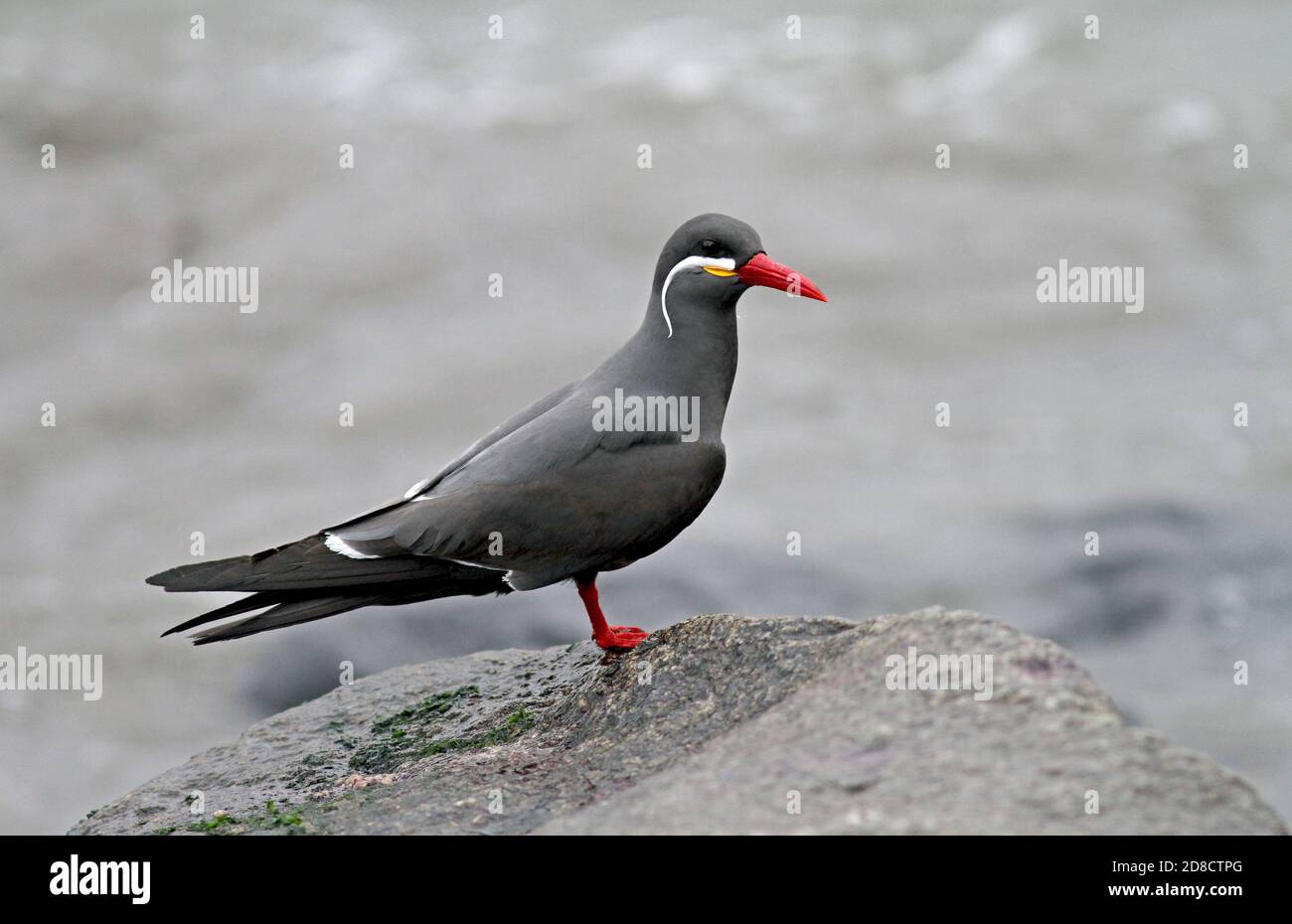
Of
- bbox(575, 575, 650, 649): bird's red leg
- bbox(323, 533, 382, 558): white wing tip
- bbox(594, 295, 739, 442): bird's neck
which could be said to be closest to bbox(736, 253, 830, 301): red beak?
bbox(594, 295, 739, 442): bird's neck

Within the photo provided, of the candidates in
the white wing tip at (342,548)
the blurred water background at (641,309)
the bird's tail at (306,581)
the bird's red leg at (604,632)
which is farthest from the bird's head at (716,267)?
the blurred water background at (641,309)

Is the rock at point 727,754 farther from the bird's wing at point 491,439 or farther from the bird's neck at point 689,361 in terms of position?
the bird's neck at point 689,361

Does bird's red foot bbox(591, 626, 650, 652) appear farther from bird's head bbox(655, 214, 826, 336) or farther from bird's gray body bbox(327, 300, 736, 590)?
bird's head bbox(655, 214, 826, 336)

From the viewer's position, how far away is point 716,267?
674 centimetres

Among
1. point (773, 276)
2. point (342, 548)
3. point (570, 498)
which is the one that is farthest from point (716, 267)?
point (342, 548)

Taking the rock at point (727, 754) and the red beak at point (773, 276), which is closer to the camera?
the rock at point (727, 754)

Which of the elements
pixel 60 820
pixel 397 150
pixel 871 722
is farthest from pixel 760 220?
pixel 871 722

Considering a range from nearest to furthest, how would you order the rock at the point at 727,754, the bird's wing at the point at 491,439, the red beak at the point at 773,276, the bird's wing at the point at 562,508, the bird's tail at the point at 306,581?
the rock at the point at 727,754
the bird's tail at the point at 306,581
the bird's wing at the point at 562,508
the red beak at the point at 773,276
the bird's wing at the point at 491,439

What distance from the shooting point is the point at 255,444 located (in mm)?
14781

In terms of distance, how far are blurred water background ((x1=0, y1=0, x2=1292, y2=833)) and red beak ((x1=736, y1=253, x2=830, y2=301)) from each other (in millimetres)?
5227

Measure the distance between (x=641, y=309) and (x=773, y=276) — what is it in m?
9.23

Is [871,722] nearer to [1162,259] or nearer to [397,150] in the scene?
[1162,259]

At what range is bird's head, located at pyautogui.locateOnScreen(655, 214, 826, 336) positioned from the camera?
6.64m

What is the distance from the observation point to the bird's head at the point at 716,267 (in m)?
6.64
